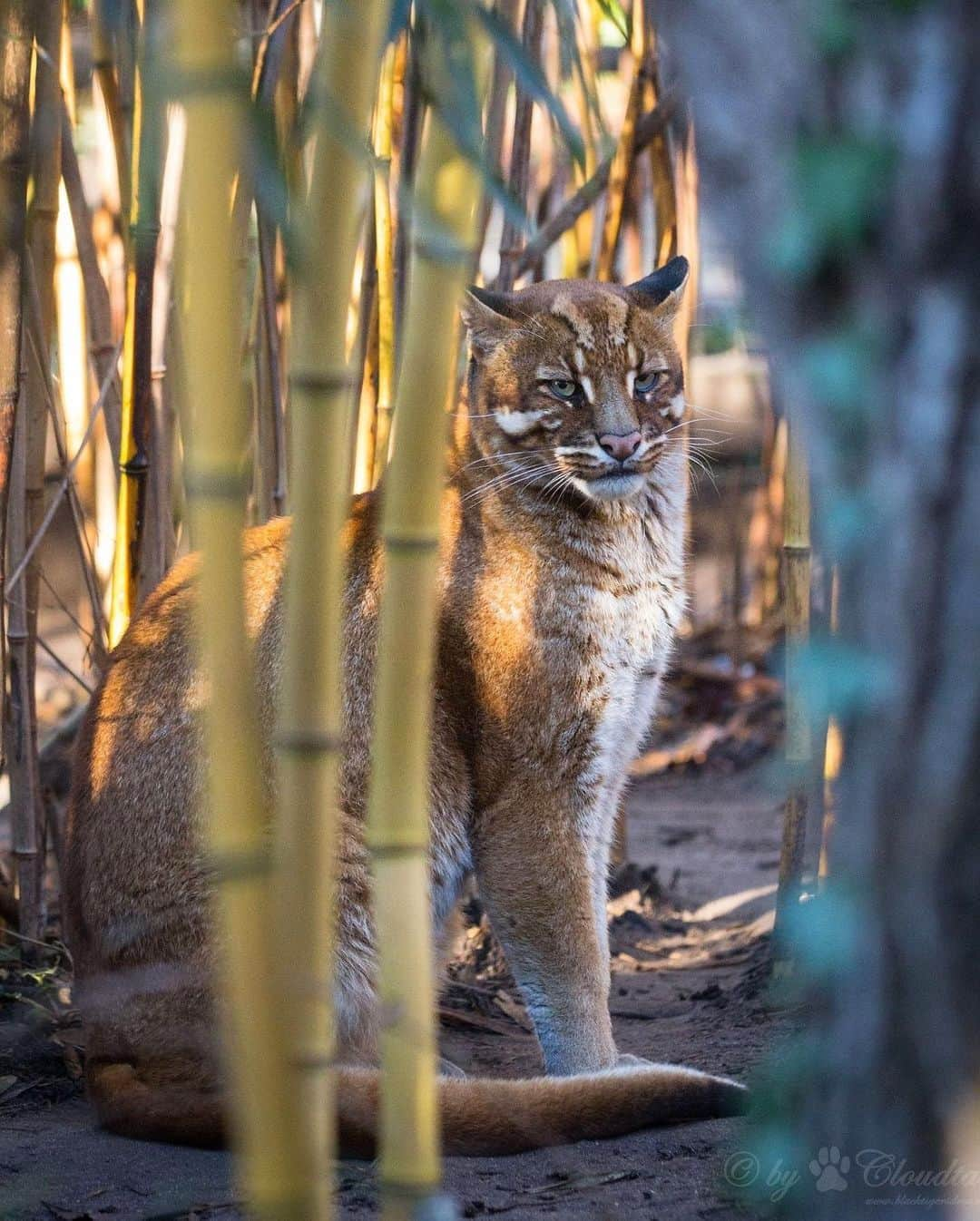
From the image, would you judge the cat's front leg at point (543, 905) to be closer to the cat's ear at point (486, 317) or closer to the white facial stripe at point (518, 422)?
the white facial stripe at point (518, 422)

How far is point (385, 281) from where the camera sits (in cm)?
355

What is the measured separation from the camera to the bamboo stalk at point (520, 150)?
10.6 ft

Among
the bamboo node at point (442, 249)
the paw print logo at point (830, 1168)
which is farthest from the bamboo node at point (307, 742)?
the paw print logo at point (830, 1168)

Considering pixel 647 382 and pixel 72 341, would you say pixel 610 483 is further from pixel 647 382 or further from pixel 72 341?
pixel 72 341

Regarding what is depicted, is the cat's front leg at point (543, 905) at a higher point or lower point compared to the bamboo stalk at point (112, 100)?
lower

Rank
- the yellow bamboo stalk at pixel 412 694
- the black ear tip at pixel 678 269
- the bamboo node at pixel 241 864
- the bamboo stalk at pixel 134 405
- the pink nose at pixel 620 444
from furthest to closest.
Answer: the black ear tip at pixel 678 269 < the pink nose at pixel 620 444 < the bamboo stalk at pixel 134 405 < the yellow bamboo stalk at pixel 412 694 < the bamboo node at pixel 241 864

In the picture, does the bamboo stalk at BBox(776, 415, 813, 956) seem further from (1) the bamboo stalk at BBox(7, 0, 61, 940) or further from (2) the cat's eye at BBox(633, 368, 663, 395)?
(1) the bamboo stalk at BBox(7, 0, 61, 940)

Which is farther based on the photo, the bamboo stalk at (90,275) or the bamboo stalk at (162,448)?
the bamboo stalk at (162,448)

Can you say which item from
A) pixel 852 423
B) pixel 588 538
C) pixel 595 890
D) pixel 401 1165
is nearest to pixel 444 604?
pixel 588 538

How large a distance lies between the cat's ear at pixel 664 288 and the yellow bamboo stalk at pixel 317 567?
2.10m

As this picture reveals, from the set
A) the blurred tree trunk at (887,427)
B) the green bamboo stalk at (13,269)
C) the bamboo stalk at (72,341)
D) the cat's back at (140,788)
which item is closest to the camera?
the blurred tree trunk at (887,427)

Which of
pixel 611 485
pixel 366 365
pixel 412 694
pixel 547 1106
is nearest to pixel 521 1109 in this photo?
pixel 547 1106

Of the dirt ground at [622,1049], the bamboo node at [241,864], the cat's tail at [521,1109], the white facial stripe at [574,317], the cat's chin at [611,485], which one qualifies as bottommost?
the dirt ground at [622,1049]

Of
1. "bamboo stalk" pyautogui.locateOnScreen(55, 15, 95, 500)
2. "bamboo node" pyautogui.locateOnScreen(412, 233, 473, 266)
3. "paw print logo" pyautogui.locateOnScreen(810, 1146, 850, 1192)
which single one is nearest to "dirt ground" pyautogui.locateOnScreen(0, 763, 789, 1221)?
"paw print logo" pyautogui.locateOnScreen(810, 1146, 850, 1192)
